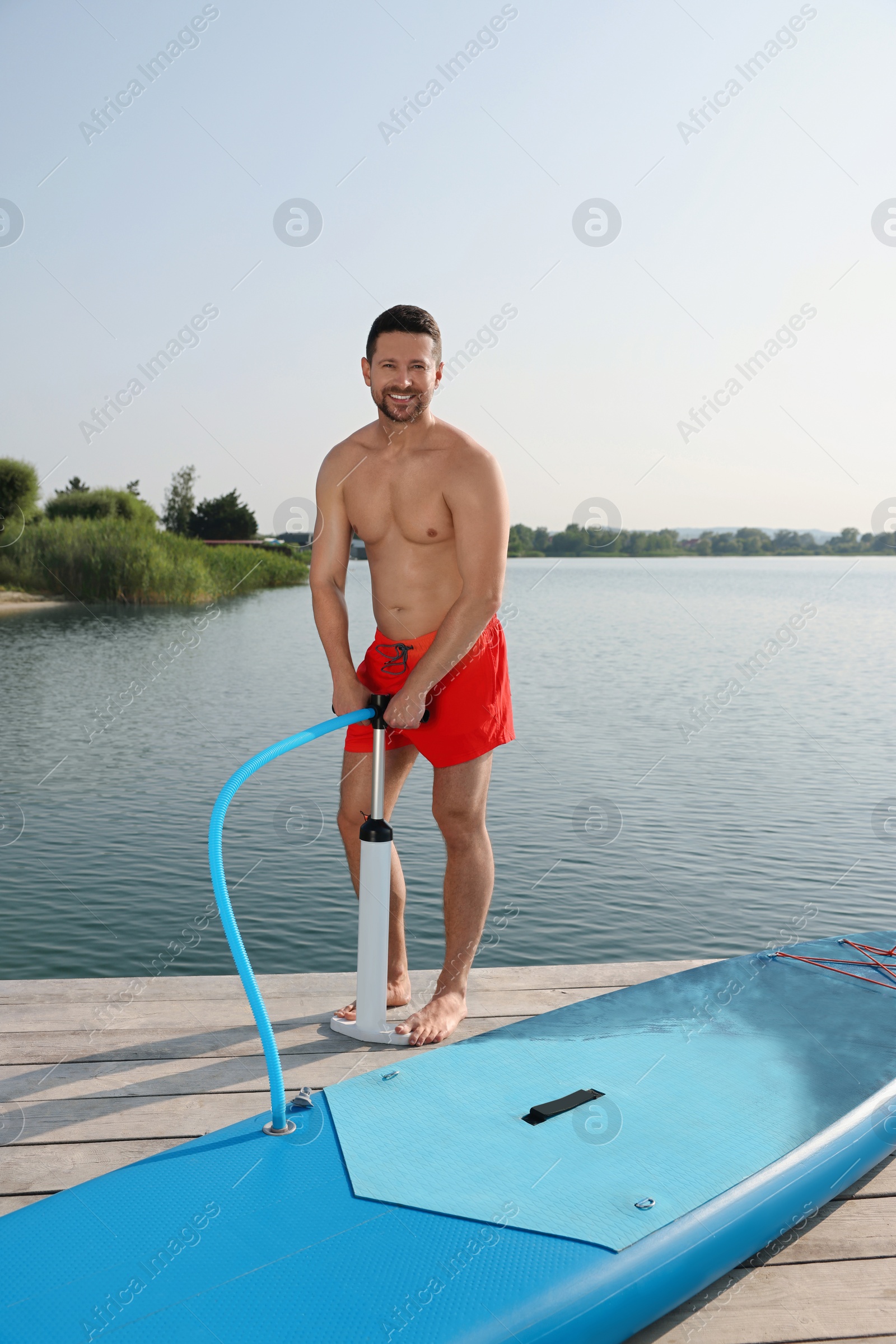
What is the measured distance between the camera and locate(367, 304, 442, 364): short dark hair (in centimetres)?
240

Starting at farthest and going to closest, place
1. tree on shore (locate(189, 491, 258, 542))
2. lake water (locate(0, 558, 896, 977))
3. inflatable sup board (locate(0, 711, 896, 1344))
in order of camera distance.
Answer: tree on shore (locate(189, 491, 258, 542)), lake water (locate(0, 558, 896, 977)), inflatable sup board (locate(0, 711, 896, 1344))

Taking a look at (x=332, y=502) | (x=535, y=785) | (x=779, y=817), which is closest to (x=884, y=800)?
(x=779, y=817)

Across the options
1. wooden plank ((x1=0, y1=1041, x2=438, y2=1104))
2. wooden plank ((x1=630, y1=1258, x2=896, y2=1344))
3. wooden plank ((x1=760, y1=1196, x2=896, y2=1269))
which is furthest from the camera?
wooden plank ((x1=0, y1=1041, x2=438, y2=1104))

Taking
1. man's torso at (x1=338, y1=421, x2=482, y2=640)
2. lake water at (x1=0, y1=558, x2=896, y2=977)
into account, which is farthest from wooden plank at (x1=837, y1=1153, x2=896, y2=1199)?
lake water at (x1=0, y1=558, x2=896, y2=977)

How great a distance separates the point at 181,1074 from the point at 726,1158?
115cm

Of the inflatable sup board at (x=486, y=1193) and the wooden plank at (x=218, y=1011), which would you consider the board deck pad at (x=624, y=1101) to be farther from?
the wooden plank at (x=218, y=1011)

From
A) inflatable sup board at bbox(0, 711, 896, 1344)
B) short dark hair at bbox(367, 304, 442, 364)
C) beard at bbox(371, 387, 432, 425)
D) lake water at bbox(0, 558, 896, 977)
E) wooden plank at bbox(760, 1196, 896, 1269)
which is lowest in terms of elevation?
lake water at bbox(0, 558, 896, 977)

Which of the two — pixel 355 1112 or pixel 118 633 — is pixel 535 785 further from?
pixel 118 633

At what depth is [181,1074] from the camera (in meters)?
2.21

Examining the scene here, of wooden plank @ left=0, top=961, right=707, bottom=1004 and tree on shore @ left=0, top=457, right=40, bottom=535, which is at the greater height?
tree on shore @ left=0, top=457, right=40, bottom=535

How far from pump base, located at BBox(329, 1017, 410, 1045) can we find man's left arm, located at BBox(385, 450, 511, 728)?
2.28 feet

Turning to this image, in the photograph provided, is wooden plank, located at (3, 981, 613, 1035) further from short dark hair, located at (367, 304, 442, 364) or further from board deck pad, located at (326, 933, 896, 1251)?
short dark hair, located at (367, 304, 442, 364)

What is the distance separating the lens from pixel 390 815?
2555 millimetres

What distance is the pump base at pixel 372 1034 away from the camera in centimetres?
233
